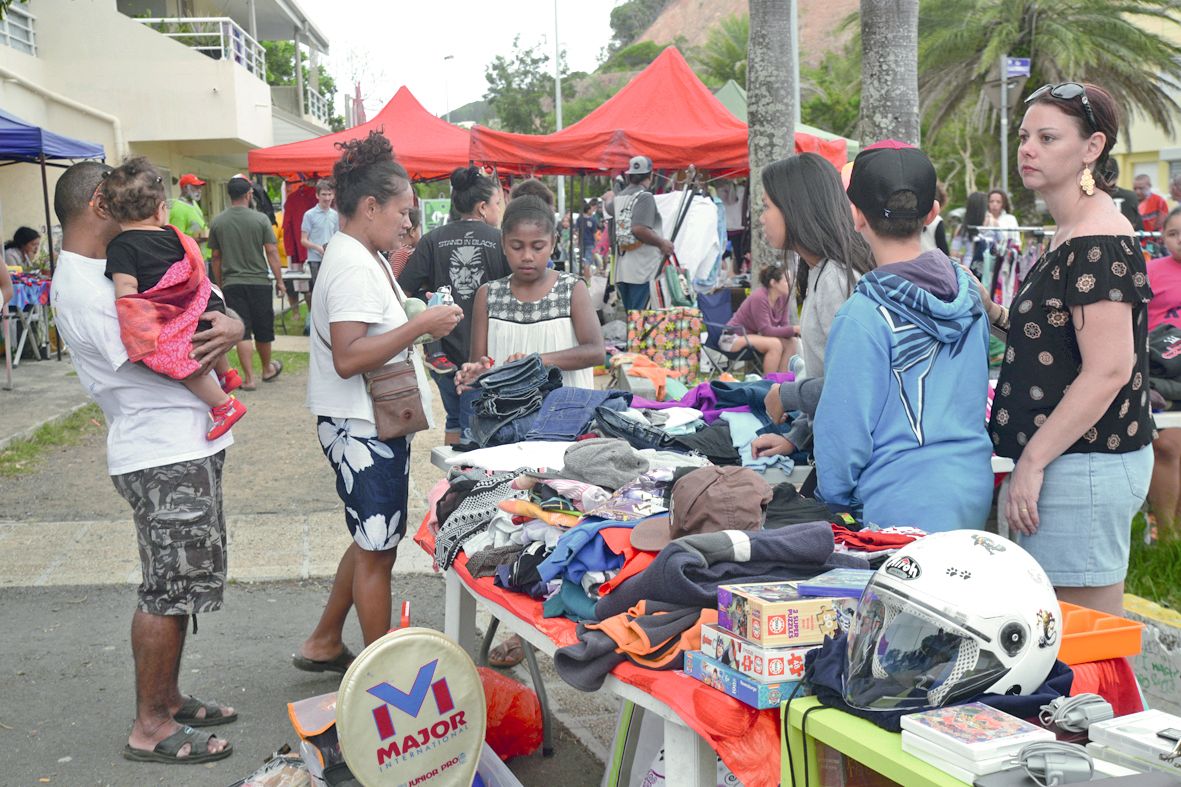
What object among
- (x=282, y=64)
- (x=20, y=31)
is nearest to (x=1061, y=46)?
(x=20, y=31)

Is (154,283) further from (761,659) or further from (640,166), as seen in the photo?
(640,166)

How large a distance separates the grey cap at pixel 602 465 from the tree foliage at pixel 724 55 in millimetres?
51876

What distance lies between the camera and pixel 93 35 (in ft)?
78.5

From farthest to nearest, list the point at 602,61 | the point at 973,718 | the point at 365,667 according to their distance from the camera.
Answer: the point at 602,61
the point at 365,667
the point at 973,718

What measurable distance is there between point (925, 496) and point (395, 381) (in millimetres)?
1881

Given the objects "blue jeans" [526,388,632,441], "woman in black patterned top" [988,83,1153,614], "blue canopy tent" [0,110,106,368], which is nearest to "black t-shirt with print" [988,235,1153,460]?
"woman in black patterned top" [988,83,1153,614]

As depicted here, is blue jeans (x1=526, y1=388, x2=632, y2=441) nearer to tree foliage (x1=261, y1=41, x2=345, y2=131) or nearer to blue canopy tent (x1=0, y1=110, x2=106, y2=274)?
blue canopy tent (x1=0, y1=110, x2=106, y2=274)

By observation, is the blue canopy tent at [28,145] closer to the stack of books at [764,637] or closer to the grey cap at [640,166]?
the grey cap at [640,166]

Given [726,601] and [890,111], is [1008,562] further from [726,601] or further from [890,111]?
[890,111]

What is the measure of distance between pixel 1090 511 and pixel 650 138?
9662 mm

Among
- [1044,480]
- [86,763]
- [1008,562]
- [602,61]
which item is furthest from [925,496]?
[602,61]

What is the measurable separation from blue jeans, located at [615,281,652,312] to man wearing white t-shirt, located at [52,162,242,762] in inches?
317

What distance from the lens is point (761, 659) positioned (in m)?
2.11

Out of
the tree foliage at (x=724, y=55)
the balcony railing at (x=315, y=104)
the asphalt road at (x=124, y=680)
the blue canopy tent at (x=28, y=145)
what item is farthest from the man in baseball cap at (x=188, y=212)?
the tree foliage at (x=724, y=55)
